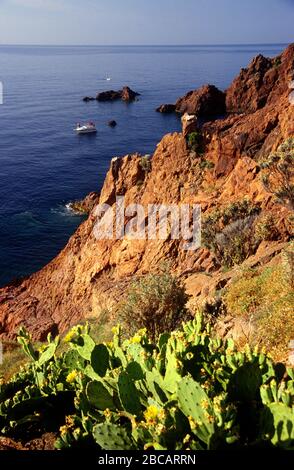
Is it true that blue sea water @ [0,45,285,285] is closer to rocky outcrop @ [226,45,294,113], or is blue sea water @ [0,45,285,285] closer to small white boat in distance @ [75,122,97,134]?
small white boat in distance @ [75,122,97,134]

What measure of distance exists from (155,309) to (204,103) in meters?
86.6

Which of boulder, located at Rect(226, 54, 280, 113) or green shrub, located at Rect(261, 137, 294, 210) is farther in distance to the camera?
boulder, located at Rect(226, 54, 280, 113)

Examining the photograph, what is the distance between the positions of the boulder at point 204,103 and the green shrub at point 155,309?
83.9m

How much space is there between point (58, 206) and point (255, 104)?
53.4m

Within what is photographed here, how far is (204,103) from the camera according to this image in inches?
3615

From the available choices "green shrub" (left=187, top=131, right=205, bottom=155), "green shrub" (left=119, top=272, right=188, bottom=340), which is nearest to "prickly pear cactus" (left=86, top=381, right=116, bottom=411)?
"green shrub" (left=119, top=272, right=188, bottom=340)

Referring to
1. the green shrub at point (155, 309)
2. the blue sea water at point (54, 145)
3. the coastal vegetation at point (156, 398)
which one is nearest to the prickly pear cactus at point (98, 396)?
the coastal vegetation at point (156, 398)

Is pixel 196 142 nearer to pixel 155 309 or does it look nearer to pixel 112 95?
pixel 155 309

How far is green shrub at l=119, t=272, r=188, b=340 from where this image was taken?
35.9 feet

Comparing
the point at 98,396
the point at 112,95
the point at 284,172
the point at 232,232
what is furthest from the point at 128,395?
the point at 112,95

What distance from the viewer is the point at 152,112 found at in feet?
312

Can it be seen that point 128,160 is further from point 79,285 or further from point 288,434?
point 288,434

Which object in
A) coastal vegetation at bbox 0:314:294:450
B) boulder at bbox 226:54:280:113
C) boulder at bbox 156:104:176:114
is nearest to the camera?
coastal vegetation at bbox 0:314:294:450

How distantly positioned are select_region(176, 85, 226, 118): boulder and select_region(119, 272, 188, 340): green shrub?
8391 cm
